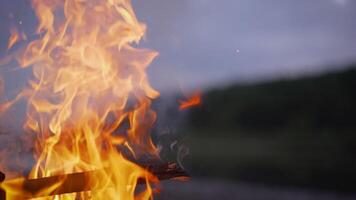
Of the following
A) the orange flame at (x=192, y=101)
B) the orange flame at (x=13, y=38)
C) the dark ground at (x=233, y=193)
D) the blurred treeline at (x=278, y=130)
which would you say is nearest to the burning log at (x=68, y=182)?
the orange flame at (x=192, y=101)

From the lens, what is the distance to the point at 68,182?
7.29 feet

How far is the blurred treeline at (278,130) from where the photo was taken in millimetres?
7969

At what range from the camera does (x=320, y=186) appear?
6.12 metres

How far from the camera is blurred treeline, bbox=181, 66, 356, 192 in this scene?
797 centimetres

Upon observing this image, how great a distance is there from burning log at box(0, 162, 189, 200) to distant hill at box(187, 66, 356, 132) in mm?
8196

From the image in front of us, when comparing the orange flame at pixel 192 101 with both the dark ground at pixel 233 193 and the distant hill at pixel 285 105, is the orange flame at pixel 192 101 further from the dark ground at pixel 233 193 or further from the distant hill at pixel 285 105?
the distant hill at pixel 285 105

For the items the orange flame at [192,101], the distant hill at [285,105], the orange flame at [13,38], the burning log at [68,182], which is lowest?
the burning log at [68,182]

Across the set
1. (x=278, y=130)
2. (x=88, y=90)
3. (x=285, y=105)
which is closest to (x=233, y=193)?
(x=88, y=90)

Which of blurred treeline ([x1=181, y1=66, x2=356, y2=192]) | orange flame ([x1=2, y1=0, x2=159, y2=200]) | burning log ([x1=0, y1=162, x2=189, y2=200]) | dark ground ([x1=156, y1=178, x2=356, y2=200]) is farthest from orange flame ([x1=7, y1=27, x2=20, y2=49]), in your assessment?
blurred treeline ([x1=181, y1=66, x2=356, y2=192])

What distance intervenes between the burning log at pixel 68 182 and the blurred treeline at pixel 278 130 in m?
4.73

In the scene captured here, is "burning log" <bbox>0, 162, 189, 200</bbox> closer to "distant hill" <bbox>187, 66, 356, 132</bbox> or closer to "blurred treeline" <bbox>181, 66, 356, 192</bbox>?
"blurred treeline" <bbox>181, 66, 356, 192</bbox>

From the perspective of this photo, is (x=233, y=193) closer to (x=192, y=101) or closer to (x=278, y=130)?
(x=192, y=101)

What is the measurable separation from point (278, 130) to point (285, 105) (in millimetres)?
832

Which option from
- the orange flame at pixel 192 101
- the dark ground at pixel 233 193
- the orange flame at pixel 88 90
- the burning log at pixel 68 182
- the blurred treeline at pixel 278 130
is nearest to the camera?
the burning log at pixel 68 182
